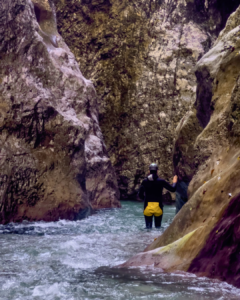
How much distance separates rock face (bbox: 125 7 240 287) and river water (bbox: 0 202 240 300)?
20 centimetres

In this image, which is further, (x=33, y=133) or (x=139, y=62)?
(x=139, y=62)

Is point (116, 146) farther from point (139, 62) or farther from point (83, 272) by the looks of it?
point (83, 272)

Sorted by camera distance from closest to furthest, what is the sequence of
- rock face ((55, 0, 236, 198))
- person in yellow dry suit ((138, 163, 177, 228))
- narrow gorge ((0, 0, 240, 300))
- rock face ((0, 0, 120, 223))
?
narrow gorge ((0, 0, 240, 300)) < person in yellow dry suit ((138, 163, 177, 228)) < rock face ((0, 0, 120, 223)) < rock face ((55, 0, 236, 198))

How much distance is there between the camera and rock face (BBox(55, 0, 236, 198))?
677 inches

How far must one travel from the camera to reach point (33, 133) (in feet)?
29.3

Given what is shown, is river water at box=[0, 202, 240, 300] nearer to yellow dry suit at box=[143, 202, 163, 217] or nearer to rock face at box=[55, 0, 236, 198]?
yellow dry suit at box=[143, 202, 163, 217]

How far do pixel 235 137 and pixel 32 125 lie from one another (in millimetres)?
5901

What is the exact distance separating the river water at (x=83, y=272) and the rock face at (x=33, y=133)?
1.23 meters

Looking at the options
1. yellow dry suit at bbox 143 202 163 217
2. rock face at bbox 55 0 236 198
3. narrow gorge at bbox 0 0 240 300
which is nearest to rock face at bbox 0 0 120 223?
narrow gorge at bbox 0 0 240 300

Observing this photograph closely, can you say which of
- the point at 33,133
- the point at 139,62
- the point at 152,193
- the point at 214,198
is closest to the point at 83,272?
the point at 214,198

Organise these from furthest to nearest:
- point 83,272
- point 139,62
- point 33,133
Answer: point 139,62, point 33,133, point 83,272

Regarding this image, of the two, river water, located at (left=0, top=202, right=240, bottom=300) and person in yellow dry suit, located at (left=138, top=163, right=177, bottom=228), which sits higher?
person in yellow dry suit, located at (left=138, top=163, right=177, bottom=228)

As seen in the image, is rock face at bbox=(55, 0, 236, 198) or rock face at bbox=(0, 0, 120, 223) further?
rock face at bbox=(55, 0, 236, 198)

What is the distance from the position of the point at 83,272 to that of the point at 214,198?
1651 mm
